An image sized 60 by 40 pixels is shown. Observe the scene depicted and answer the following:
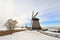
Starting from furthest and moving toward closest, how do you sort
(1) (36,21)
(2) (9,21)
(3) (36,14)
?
(2) (9,21) → (3) (36,14) → (1) (36,21)

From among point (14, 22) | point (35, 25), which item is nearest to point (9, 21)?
point (14, 22)

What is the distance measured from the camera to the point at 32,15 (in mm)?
39531

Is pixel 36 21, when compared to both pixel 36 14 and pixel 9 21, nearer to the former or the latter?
pixel 36 14

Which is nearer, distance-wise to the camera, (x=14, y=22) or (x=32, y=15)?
(x=32, y=15)

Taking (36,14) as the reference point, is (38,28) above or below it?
below

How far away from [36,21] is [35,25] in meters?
1.29

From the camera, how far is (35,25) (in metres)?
34.1

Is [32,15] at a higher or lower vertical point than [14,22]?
higher

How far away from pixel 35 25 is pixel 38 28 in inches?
60.3

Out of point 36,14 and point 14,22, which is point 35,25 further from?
point 14,22

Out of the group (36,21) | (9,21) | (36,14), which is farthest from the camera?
(9,21)

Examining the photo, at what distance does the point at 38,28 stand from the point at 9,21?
14.6 metres

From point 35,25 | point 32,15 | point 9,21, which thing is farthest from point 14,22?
point 35,25

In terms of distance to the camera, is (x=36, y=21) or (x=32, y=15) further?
(x=32, y=15)
